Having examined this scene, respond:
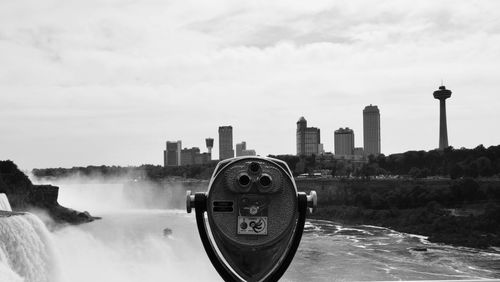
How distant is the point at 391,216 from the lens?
202 ft

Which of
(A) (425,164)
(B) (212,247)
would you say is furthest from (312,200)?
(A) (425,164)

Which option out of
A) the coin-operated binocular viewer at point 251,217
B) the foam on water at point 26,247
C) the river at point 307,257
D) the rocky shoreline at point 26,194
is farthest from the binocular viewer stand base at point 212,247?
the rocky shoreline at point 26,194

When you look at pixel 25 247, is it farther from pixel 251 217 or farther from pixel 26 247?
pixel 251 217

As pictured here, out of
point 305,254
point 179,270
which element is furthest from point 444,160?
point 179,270

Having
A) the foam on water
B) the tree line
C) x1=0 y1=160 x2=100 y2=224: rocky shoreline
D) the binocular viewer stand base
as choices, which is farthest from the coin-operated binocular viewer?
the tree line

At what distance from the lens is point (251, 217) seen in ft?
7.23

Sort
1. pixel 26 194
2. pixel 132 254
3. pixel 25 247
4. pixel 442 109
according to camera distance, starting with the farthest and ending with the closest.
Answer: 1. pixel 442 109
2. pixel 26 194
3. pixel 132 254
4. pixel 25 247

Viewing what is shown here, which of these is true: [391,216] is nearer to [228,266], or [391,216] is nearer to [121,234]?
[121,234]

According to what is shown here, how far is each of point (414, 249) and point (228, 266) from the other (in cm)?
4074

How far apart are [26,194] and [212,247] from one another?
158 feet

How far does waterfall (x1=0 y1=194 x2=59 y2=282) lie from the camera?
18.0 metres

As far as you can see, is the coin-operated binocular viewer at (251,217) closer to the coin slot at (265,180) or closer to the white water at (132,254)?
the coin slot at (265,180)

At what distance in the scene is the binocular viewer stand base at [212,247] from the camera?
2186 mm

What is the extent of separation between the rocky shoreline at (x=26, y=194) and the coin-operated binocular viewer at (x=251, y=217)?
1555 inches
